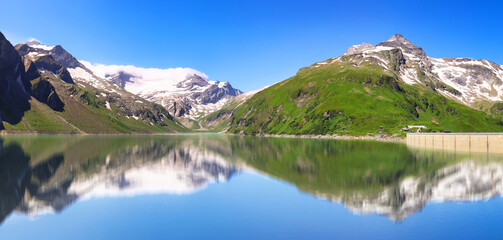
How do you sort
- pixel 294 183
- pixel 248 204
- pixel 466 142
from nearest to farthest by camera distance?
pixel 248 204
pixel 294 183
pixel 466 142

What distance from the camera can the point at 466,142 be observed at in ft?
365

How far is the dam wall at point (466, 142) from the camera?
10012cm

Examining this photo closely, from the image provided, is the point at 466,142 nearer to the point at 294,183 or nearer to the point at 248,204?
the point at 294,183

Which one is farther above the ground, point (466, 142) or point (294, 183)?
point (466, 142)

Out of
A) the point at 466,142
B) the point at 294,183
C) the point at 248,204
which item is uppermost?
the point at 466,142

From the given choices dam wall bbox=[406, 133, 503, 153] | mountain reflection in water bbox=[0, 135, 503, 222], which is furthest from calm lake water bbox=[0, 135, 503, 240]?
dam wall bbox=[406, 133, 503, 153]

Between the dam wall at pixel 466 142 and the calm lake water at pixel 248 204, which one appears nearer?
the calm lake water at pixel 248 204

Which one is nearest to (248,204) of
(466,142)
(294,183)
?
(294,183)

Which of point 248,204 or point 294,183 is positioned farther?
point 294,183

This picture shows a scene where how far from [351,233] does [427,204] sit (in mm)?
14547

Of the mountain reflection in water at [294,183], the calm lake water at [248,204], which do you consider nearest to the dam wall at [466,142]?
the mountain reflection in water at [294,183]

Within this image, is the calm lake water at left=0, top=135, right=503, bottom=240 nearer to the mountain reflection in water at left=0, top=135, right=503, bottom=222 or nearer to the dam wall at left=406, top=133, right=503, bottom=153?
→ the mountain reflection in water at left=0, top=135, right=503, bottom=222

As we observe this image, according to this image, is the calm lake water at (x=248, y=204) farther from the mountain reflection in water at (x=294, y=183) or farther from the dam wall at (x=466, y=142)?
the dam wall at (x=466, y=142)

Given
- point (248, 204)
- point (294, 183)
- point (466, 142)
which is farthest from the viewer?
point (466, 142)
